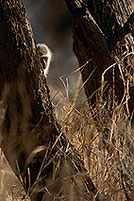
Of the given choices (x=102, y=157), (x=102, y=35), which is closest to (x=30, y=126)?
(x=102, y=157)

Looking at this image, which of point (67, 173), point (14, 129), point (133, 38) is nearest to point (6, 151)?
point (14, 129)

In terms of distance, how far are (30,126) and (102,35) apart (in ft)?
3.00

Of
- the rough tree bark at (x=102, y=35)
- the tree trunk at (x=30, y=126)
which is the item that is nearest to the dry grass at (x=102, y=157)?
the tree trunk at (x=30, y=126)

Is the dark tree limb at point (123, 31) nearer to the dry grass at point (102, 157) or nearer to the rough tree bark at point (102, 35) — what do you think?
the rough tree bark at point (102, 35)

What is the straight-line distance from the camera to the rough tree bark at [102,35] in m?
2.01

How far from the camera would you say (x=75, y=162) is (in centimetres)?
140

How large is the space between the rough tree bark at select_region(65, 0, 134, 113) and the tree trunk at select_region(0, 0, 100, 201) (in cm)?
75

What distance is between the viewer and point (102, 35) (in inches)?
80.1

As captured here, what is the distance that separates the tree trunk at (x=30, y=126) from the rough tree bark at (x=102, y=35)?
2.47 feet

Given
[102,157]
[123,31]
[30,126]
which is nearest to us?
[30,126]

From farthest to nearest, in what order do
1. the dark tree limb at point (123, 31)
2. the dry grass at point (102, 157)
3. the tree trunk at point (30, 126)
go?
the dark tree limb at point (123, 31), the dry grass at point (102, 157), the tree trunk at point (30, 126)

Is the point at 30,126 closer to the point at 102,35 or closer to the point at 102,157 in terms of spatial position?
the point at 102,157

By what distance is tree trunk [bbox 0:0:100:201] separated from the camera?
4.14ft

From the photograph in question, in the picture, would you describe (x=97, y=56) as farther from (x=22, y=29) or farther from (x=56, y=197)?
(x=56, y=197)
